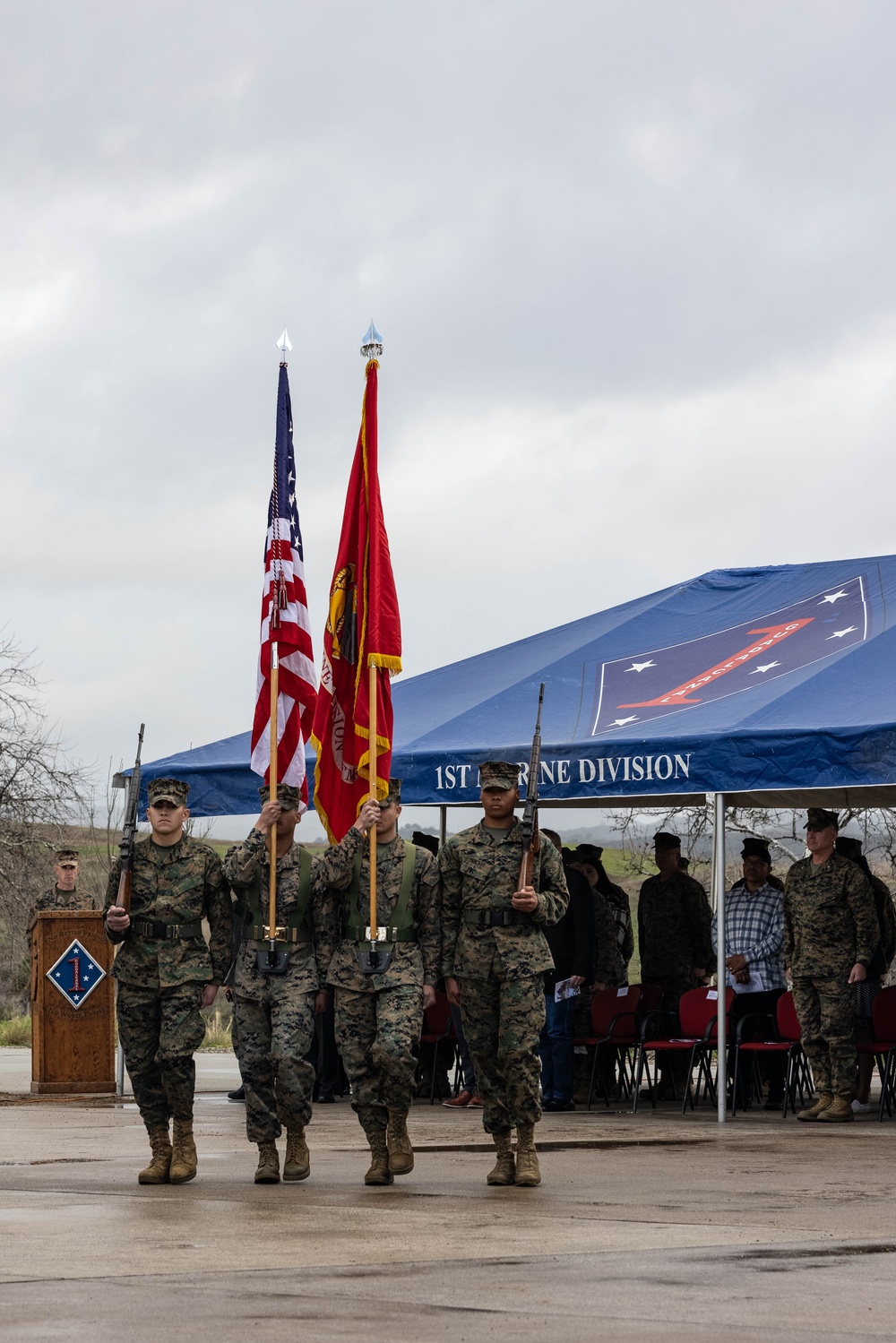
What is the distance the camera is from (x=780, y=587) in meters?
15.8

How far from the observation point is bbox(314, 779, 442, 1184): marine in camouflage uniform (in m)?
8.80

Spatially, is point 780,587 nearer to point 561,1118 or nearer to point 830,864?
point 830,864

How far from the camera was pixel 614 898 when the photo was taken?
50.0 feet

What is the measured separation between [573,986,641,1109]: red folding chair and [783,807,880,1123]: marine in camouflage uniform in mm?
1563

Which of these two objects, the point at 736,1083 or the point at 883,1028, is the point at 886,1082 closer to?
the point at 883,1028

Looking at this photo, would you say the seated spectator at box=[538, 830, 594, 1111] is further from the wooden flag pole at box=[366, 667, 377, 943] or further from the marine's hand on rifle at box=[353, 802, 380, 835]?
the marine's hand on rifle at box=[353, 802, 380, 835]

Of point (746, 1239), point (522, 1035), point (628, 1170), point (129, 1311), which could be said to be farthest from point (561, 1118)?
point (129, 1311)

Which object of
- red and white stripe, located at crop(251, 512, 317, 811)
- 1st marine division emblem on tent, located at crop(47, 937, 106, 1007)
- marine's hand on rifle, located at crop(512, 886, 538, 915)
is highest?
red and white stripe, located at crop(251, 512, 317, 811)

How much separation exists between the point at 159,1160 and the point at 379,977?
1.37 m

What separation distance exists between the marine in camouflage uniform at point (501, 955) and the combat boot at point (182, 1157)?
1411 millimetres

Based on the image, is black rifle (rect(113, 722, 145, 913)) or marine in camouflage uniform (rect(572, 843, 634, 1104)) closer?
black rifle (rect(113, 722, 145, 913))

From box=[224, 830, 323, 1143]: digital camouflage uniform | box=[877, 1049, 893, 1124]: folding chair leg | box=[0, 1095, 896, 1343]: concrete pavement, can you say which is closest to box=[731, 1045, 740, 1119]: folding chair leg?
box=[877, 1049, 893, 1124]: folding chair leg

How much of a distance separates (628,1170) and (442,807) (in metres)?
7.53

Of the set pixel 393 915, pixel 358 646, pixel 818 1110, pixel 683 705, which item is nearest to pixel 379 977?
pixel 393 915
